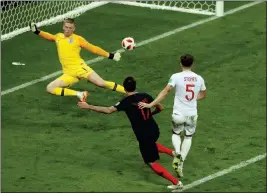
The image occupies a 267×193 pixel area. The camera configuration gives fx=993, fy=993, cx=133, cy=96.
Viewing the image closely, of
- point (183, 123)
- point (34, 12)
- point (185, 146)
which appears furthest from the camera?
point (34, 12)

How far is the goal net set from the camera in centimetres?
2292

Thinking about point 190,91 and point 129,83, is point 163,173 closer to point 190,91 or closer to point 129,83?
point 190,91

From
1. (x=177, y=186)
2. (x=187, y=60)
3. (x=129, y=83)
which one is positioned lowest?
(x=177, y=186)

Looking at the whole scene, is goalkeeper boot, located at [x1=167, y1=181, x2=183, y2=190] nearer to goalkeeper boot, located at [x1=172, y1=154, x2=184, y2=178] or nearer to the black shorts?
goalkeeper boot, located at [x1=172, y1=154, x2=184, y2=178]

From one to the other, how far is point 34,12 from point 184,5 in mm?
3727

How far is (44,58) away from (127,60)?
1.77 meters

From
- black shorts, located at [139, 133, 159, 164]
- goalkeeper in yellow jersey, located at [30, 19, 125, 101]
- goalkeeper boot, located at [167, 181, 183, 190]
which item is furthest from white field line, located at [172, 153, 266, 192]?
goalkeeper in yellow jersey, located at [30, 19, 125, 101]

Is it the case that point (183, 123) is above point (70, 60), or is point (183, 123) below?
below

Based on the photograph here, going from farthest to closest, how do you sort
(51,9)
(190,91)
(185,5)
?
(185,5)
(51,9)
(190,91)

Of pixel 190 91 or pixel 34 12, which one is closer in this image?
pixel 190 91

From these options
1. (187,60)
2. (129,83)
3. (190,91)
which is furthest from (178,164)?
(187,60)

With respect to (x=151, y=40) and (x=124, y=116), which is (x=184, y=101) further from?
(x=151, y=40)

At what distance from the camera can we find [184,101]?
15.1 meters

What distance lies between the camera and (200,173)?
15.6 meters
